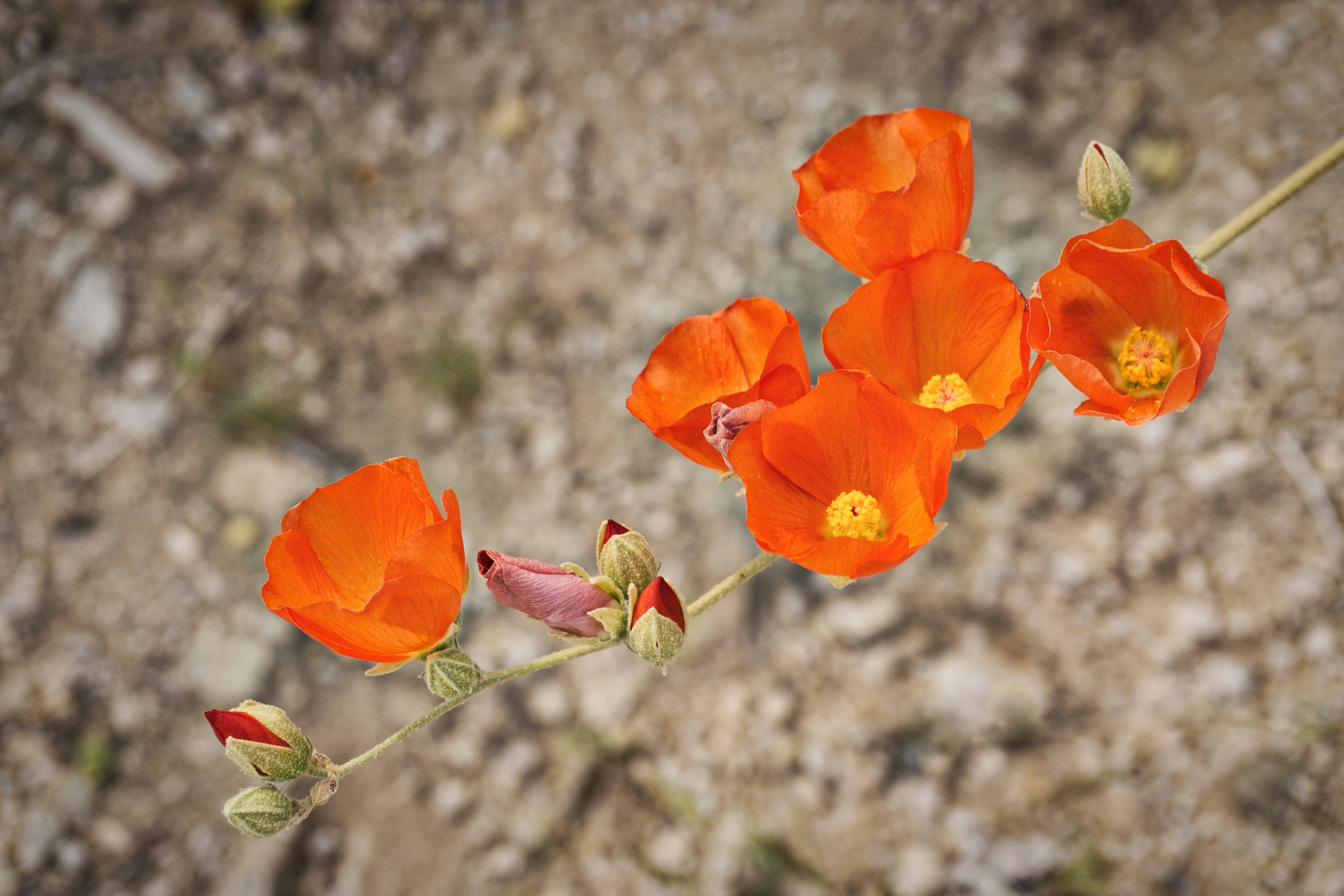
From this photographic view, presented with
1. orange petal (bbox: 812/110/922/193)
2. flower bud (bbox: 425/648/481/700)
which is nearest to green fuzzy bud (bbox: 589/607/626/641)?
flower bud (bbox: 425/648/481/700)

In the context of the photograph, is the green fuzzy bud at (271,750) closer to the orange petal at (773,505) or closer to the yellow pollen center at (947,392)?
the orange petal at (773,505)

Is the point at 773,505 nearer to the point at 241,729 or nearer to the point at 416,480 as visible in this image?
the point at 416,480

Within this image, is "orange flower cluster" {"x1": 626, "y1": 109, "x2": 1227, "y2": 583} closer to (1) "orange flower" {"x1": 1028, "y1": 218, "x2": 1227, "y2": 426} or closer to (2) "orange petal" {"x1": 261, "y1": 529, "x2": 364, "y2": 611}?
(1) "orange flower" {"x1": 1028, "y1": 218, "x2": 1227, "y2": 426}

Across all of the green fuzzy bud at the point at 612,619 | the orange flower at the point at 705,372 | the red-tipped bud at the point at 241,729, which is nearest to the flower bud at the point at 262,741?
the red-tipped bud at the point at 241,729

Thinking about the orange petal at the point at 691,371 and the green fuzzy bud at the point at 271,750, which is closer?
the green fuzzy bud at the point at 271,750

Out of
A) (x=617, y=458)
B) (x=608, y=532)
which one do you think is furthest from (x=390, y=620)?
(x=617, y=458)

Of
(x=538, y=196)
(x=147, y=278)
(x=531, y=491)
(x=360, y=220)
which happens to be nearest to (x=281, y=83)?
(x=360, y=220)
